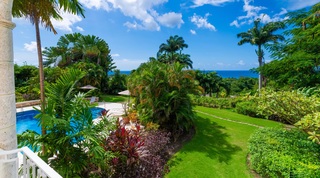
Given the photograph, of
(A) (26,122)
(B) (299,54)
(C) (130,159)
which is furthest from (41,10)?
(B) (299,54)

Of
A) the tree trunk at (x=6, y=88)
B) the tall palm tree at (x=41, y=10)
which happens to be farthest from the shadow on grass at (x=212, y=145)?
the tall palm tree at (x=41, y=10)

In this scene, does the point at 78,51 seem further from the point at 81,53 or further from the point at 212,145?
the point at 212,145

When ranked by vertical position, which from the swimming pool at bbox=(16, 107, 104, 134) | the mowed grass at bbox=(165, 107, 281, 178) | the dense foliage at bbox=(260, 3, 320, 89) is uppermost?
the dense foliage at bbox=(260, 3, 320, 89)

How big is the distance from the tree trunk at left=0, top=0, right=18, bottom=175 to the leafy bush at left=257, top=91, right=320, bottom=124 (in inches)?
255

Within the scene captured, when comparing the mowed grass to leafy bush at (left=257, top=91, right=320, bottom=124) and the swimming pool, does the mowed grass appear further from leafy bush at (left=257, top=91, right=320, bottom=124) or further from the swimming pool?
the swimming pool

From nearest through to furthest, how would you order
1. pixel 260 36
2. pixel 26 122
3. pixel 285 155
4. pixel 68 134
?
pixel 68 134
pixel 285 155
pixel 26 122
pixel 260 36

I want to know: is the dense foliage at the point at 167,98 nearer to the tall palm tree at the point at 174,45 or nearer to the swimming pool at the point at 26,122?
the swimming pool at the point at 26,122

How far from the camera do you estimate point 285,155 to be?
201 inches

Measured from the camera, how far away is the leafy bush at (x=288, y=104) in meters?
5.27

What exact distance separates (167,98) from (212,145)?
3.10 metres

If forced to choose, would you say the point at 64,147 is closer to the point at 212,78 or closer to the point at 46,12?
the point at 46,12

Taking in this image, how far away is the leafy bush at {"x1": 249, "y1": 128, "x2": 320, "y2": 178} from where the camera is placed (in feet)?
15.2

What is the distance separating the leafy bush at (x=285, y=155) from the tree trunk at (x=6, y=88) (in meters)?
6.15

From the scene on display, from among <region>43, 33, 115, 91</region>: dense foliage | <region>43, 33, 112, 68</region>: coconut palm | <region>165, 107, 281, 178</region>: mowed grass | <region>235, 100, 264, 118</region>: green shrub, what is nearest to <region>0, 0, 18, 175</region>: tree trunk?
<region>165, 107, 281, 178</region>: mowed grass
